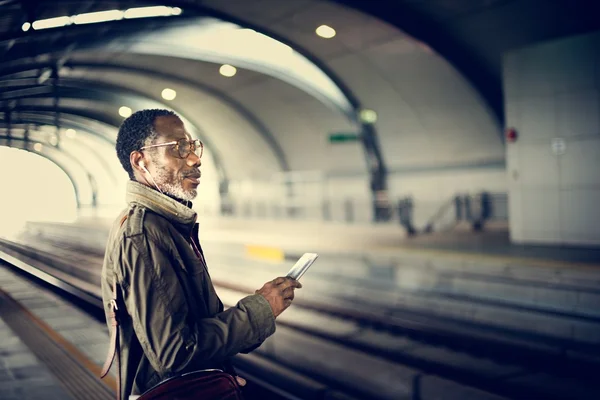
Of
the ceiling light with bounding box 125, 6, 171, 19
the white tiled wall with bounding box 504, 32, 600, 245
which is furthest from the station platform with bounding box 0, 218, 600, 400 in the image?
the ceiling light with bounding box 125, 6, 171, 19

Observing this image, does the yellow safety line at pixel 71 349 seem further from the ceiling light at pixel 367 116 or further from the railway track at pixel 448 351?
the ceiling light at pixel 367 116

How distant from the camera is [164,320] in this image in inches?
72.6

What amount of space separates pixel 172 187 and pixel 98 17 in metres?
13.7

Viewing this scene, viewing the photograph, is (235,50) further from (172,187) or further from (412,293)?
(172,187)

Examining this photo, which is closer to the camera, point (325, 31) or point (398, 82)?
point (325, 31)

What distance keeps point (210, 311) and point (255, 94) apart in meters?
25.5

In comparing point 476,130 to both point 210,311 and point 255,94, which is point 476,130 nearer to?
point 255,94

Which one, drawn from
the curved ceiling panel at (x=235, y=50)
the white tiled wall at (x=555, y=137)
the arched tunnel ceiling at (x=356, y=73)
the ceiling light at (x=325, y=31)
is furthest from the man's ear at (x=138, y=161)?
the curved ceiling panel at (x=235, y=50)

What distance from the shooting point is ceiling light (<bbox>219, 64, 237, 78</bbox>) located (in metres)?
23.4

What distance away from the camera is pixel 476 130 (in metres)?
20.0

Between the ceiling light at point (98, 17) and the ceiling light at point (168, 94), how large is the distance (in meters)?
13.8

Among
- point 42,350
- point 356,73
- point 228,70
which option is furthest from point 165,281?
point 228,70

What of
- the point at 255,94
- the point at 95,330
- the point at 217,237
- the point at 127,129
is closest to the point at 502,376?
the point at 95,330

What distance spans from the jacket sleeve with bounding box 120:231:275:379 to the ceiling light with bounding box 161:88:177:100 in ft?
91.6
